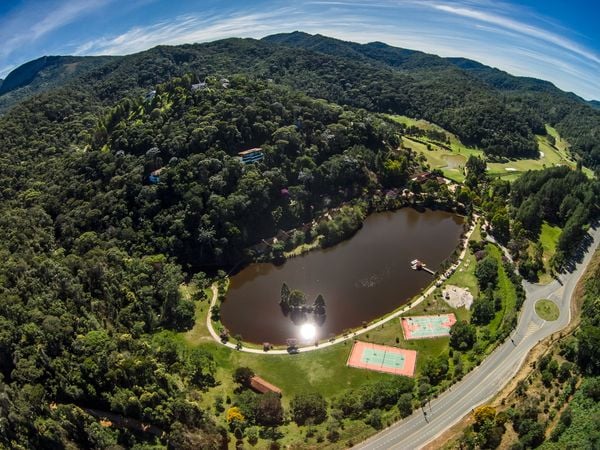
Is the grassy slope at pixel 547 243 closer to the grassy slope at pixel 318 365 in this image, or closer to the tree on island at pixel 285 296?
the grassy slope at pixel 318 365

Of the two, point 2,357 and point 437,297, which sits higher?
point 2,357

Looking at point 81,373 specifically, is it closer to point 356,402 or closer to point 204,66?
point 356,402

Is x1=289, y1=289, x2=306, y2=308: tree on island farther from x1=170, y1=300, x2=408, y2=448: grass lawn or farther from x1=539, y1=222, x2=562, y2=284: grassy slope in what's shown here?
x1=539, y1=222, x2=562, y2=284: grassy slope

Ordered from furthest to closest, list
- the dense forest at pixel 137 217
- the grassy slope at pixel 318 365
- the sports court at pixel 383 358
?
the sports court at pixel 383 358 → the grassy slope at pixel 318 365 → the dense forest at pixel 137 217

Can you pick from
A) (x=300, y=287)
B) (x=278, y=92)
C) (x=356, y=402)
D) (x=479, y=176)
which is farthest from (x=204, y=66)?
(x=356, y=402)

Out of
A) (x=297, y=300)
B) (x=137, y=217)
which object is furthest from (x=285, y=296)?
(x=137, y=217)

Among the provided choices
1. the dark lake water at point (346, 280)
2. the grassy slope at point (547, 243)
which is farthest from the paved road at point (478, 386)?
the dark lake water at point (346, 280)
